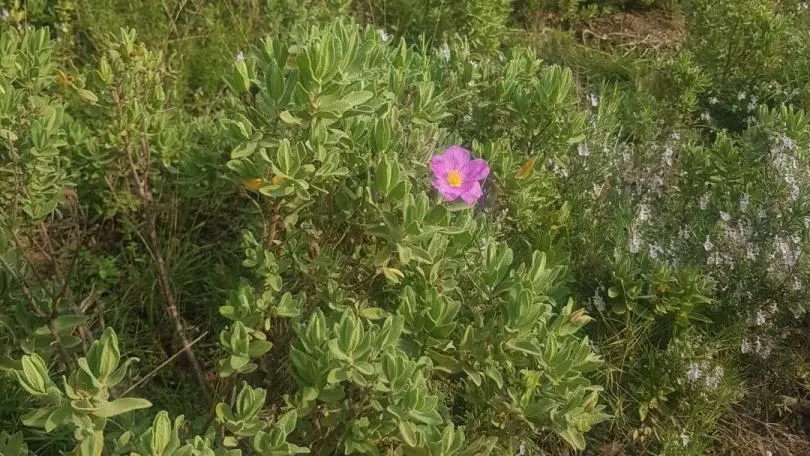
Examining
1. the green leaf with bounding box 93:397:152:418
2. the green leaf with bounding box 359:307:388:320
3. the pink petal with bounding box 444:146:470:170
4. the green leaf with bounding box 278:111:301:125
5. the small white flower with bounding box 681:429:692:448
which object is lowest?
the small white flower with bounding box 681:429:692:448

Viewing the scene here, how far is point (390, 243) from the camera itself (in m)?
1.97

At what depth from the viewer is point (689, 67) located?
3.76 meters

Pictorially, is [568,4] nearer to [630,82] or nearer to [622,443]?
[630,82]

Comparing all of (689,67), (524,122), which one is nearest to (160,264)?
(524,122)

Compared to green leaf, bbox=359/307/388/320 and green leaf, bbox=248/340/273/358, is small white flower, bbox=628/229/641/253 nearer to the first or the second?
green leaf, bbox=359/307/388/320

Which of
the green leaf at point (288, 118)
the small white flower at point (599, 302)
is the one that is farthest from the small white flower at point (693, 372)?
the green leaf at point (288, 118)

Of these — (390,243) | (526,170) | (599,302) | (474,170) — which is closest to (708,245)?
(599,302)

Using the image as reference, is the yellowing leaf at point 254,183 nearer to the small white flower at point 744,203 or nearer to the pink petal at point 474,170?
the pink petal at point 474,170

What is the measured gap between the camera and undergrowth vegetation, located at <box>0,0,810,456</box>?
189cm

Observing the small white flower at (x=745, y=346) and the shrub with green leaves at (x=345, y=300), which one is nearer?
the shrub with green leaves at (x=345, y=300)

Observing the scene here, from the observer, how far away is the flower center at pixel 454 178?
84.7 inches

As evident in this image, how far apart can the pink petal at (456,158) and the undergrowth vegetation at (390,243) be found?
0.01m

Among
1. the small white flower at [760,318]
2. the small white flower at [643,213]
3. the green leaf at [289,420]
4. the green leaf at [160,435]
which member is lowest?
the small white flower at [760,318]

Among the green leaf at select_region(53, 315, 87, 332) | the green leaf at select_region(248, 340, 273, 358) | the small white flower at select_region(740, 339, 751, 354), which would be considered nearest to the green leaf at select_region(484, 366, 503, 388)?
the green leaf at select_region(248, 340, 273, 358)
